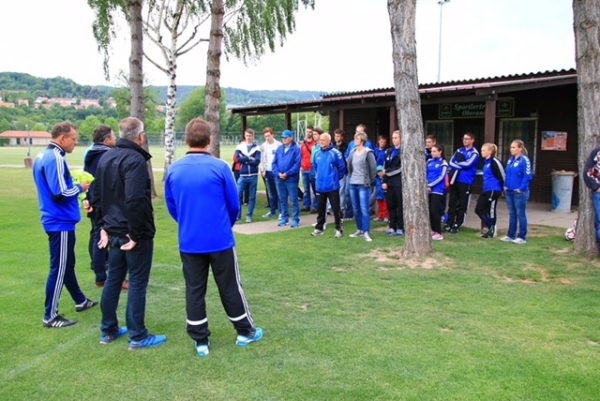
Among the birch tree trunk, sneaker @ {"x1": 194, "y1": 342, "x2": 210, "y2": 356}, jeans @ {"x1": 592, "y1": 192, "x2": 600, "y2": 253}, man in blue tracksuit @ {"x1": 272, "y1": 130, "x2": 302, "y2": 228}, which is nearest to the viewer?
sneaker @ {"x1": 194, "y1": 342, "x2": 210, "y2": 356}

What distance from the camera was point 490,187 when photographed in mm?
8664

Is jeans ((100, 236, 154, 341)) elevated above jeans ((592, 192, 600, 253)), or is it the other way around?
jeans ((592, 192, 600, 253))

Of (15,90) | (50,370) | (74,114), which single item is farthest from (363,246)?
(15,90)

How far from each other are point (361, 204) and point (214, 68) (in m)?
5.64

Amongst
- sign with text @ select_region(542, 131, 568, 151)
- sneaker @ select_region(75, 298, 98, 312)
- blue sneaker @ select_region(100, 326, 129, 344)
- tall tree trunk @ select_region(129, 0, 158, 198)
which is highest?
tall tree trunk @ select_region(129, 0, 158, 198)

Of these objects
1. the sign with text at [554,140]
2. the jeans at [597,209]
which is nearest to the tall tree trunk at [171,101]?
the sign with text at [554,140]

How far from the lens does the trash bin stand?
11797mm

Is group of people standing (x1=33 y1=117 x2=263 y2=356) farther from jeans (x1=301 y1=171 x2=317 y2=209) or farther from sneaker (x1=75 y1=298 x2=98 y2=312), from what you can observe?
jeans (x1=301 y1=171 x2=317 y2=209)

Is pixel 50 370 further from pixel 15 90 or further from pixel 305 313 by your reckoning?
pixel 15 90

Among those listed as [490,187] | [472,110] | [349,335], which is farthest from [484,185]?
[472,110]

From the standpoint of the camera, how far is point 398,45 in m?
7.18

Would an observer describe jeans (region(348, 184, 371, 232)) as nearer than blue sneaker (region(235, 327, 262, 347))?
No

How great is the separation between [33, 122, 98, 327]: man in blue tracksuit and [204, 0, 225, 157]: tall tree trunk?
7.38 meters

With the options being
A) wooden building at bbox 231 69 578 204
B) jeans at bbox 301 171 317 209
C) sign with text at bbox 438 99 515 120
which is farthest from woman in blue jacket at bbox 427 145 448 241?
sign with text at bbox 438 99 515 120
